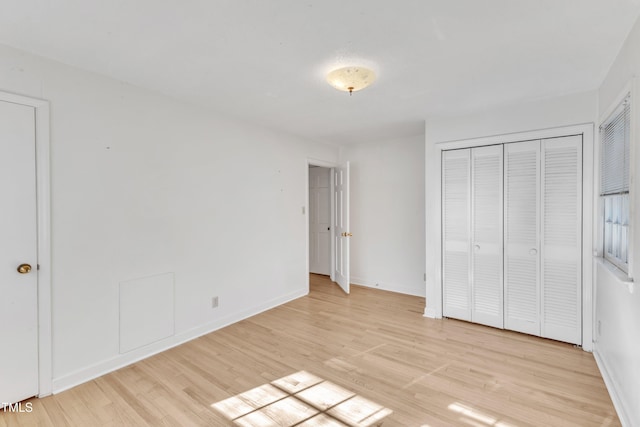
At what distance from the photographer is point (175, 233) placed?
9.89ft

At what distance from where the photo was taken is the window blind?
2080mm

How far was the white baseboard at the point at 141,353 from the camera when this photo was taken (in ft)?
7.59

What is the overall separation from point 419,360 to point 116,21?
327 centimetres

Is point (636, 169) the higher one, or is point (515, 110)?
point (515, 110)

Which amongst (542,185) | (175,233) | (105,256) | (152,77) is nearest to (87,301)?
(105,256)

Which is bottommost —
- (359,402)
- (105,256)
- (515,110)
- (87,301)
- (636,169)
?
(359,402)

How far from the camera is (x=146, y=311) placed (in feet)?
9.12

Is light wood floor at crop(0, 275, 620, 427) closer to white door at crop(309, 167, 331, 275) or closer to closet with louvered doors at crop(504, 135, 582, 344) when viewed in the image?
closet with louvered doors at crop(504, 135, 582, 344)

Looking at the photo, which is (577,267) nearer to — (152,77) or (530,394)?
(530,394)

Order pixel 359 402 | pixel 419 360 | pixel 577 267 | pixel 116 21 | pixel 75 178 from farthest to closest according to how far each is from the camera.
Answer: pixel 577 267, pixel 419 360, pixel 75 178, pixel 359 402, pixel 116 21

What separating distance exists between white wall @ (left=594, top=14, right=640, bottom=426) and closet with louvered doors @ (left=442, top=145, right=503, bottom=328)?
3.06 feet

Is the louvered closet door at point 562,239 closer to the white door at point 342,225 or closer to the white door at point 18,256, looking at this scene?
the white door at point 342,225

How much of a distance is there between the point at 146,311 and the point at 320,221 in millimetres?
3741

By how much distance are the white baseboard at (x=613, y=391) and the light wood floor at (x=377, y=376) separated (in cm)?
4
